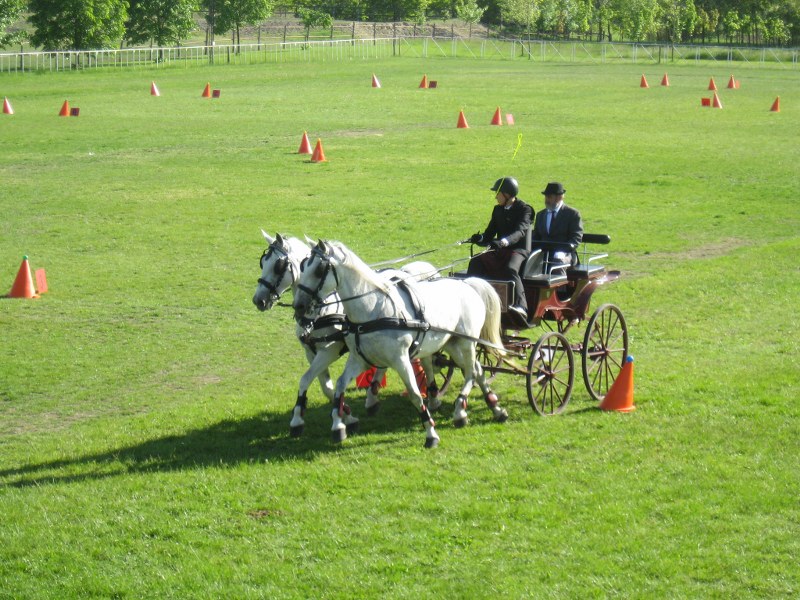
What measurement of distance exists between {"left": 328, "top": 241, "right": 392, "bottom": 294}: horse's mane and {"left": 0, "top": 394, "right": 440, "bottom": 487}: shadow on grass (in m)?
1.56

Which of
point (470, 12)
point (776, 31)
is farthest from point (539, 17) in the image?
point (776, 31)

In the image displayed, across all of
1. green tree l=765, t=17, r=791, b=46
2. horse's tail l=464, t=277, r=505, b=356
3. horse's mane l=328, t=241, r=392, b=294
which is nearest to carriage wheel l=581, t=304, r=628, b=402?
horse's tail l=464, t=277, r=505, b=356

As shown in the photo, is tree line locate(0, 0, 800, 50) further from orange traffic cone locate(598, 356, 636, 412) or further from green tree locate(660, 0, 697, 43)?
orange traffic cone locate(598, 356, 636, 412)

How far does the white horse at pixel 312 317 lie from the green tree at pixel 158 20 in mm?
69969

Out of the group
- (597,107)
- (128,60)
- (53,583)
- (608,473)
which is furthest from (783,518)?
(128,60)

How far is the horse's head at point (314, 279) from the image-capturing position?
9.99 metres

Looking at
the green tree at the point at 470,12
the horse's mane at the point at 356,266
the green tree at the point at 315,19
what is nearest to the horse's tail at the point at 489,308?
the horse's mane at the point at 356,266

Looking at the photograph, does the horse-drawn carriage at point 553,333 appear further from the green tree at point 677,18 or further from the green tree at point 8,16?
the green tree at point 677,18

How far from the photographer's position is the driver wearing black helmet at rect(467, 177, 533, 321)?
1198 centimetres

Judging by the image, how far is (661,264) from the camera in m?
19.9

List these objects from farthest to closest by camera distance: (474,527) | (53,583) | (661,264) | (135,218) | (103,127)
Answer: (103,127), (135,218), (661,264), (474,527), (53,583)

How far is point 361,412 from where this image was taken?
470 inches

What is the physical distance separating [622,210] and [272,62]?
50.5 metres

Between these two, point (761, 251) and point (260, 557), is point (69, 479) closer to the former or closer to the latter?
point (260, 557)
